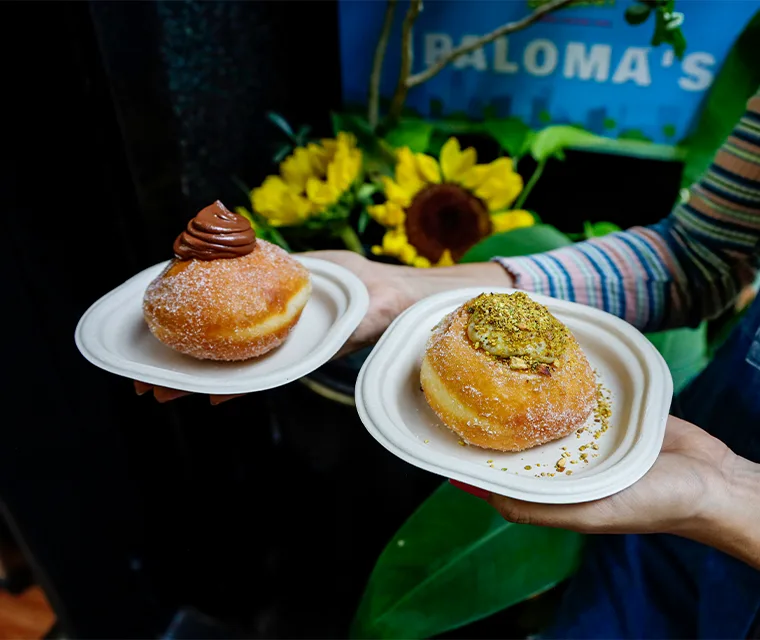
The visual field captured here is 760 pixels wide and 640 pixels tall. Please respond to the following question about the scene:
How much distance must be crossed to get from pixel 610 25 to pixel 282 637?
40.3 inches

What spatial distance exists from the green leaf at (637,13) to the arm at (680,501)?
0.46 meters

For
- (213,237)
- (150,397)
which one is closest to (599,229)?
(213,237)

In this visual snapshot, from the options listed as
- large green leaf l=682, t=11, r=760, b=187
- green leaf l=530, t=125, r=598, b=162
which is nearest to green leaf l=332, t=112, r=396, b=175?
green leaf l=530, t=125, r=598, b=162

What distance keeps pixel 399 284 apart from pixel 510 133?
0.34m

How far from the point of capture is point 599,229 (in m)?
0.96

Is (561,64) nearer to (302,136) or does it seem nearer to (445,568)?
(302,136)

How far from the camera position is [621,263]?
83 centimetres

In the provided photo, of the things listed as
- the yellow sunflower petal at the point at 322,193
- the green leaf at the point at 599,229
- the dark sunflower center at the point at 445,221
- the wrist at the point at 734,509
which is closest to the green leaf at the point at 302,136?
the yellow sunflower petal at the point at 322,193

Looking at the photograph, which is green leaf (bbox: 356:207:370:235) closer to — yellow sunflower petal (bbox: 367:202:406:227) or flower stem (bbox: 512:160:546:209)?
yellow sunflower petal (bbox: 367:202:406:227)

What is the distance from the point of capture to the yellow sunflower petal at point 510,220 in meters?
0.91

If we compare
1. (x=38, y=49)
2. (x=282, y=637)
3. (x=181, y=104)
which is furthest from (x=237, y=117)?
(x=282, y=637)

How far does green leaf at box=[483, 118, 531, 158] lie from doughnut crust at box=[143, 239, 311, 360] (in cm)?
45

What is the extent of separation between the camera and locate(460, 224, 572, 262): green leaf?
838 mm

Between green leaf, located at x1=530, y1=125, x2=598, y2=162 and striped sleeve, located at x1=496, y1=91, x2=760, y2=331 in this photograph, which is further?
green leaf, located at x1=530, y1=125, x2=598, y2=162
